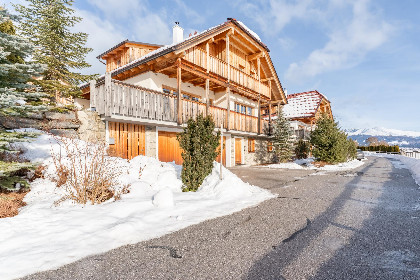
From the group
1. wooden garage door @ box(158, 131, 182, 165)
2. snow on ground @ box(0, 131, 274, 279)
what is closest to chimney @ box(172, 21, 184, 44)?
wooden garage door @ box(158, 131, 182, 165)

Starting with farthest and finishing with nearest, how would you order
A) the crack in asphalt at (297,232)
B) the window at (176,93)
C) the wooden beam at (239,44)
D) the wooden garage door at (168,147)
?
1. the wooden beam at (239,44)
2. the window at (176,93)
3. the wooden garage door at (168,147)
4. the crack in asphalt at (297,232)

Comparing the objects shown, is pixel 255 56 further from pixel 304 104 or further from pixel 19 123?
pixel 19 123

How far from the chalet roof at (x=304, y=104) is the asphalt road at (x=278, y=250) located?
22.7m

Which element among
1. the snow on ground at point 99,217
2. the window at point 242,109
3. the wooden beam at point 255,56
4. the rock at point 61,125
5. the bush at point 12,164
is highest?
the wooden beam at point 255,56

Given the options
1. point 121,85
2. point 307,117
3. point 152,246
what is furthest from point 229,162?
point 307,117

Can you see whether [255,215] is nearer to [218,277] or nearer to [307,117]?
[218,277]

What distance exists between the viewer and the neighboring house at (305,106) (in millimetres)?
25312

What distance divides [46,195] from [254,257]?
5.15 meters

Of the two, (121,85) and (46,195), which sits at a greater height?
(121,85)

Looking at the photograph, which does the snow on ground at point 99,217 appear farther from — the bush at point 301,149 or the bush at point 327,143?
the bush at point 301,149

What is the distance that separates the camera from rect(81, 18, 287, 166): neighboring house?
29.0 ft

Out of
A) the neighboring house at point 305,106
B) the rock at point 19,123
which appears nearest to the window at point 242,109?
the neighboring house at point 305,106

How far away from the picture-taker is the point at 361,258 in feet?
8.64

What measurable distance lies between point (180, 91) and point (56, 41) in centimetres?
776
